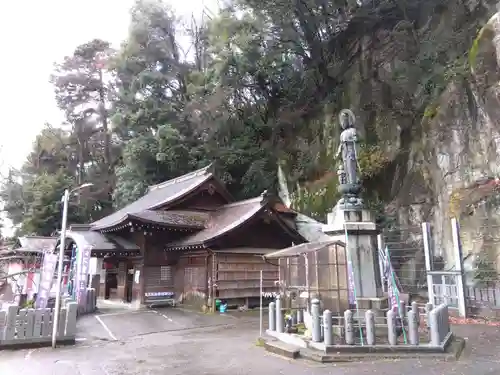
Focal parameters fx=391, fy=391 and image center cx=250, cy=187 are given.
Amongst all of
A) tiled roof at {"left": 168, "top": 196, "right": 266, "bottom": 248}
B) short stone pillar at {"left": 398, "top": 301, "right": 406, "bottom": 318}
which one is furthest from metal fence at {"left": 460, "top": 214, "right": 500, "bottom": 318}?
tiled roof at {"left": 168, "top": 196, "right": 266, "bottom": 248}

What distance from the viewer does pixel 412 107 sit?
21.5m

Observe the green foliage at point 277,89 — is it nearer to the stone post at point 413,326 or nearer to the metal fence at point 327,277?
the metal fence at point 327,277

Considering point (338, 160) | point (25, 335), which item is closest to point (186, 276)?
point (25, 335)

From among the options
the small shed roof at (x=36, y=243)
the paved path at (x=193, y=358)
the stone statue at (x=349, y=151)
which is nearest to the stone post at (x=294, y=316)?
the paved path at (x=193, y=358)

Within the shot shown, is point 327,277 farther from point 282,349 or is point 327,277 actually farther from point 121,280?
point 121,280

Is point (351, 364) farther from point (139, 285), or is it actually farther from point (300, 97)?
point (300, 97)

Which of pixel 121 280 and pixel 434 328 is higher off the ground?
pixel 121 280

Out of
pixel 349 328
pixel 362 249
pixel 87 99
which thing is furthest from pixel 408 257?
pixel 87 99

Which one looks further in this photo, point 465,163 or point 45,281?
point 465,163

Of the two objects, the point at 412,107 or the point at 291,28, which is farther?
the point at 291,28

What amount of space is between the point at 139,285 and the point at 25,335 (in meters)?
8.39

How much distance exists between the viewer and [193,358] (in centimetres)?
849

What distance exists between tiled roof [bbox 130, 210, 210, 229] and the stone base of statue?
10745 millimetres

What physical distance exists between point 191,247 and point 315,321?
34.6ft
